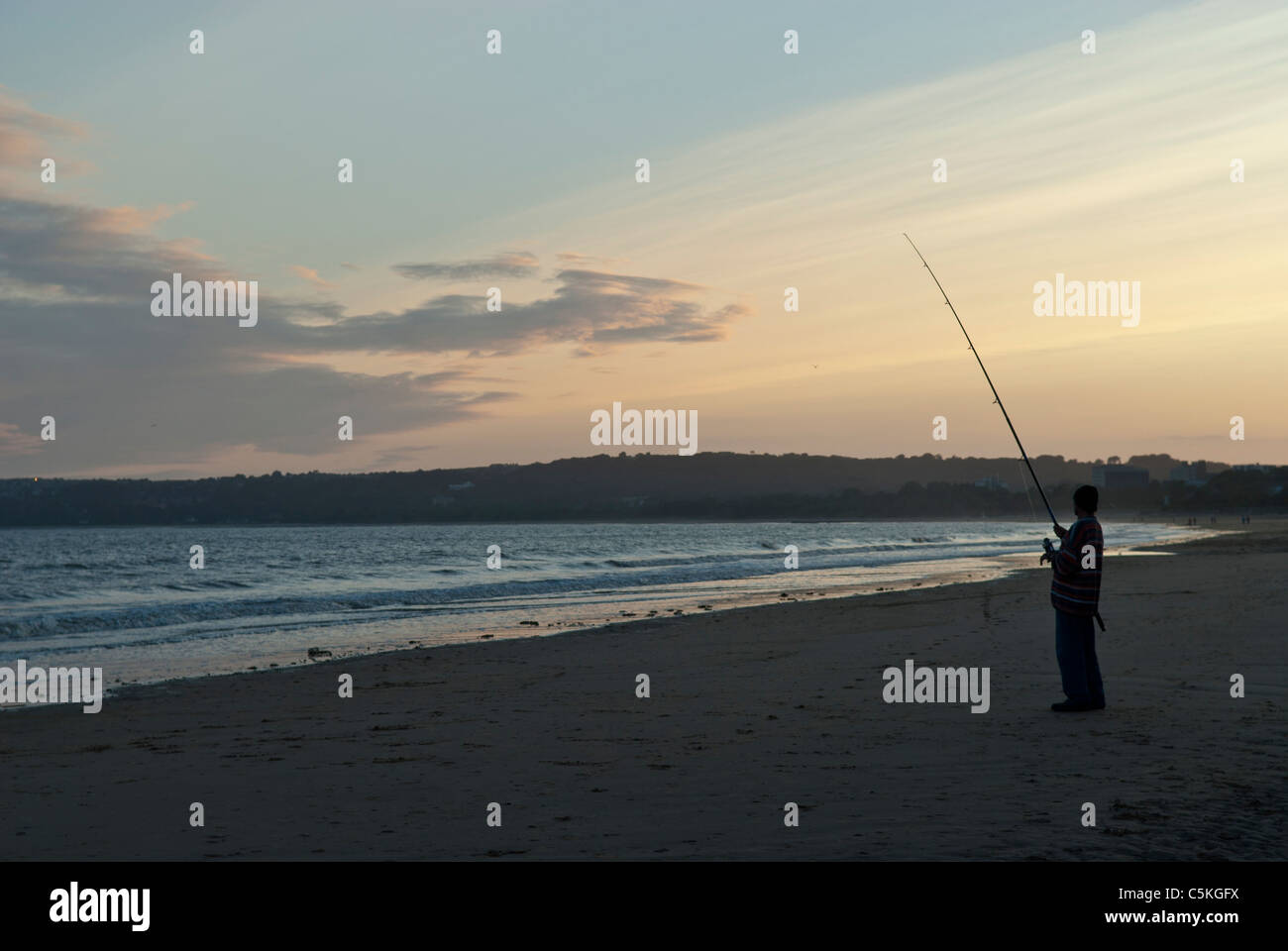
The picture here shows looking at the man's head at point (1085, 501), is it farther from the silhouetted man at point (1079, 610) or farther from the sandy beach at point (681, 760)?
the sandy beach at point (681, 760)

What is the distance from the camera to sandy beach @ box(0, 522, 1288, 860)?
17.5ft

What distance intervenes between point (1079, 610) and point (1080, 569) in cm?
37

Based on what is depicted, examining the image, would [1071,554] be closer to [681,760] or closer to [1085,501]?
[1085,501]

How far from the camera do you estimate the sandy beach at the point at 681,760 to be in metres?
5.33

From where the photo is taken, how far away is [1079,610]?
8.59 meters

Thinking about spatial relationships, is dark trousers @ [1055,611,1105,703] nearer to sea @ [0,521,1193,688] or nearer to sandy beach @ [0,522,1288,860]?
sandy beach @ [0,522,1288,860]

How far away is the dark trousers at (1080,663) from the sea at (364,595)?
10.4m

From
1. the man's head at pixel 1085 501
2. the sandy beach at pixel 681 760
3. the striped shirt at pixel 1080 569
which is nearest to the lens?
the sandy beach at pixel 681 760

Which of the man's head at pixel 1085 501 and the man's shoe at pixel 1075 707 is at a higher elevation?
the man's head at pixel 1085 501

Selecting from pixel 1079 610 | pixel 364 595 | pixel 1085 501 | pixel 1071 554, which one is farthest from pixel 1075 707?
pixel 364 595

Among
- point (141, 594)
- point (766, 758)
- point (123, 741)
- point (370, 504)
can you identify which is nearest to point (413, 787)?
point (766, 758)

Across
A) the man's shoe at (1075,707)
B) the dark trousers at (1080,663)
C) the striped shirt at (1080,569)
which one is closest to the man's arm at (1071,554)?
the striped shirt at (1080,569)
